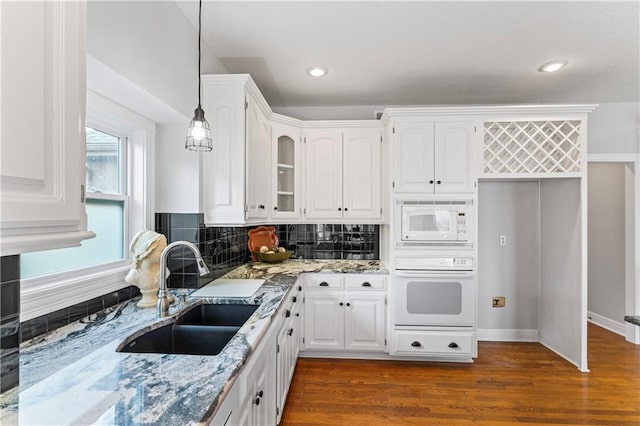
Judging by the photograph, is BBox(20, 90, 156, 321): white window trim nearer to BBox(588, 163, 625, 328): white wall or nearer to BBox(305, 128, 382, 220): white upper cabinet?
BBox(305, 128, 382, 220): white upper cabinet

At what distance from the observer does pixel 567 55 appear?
2283 mm

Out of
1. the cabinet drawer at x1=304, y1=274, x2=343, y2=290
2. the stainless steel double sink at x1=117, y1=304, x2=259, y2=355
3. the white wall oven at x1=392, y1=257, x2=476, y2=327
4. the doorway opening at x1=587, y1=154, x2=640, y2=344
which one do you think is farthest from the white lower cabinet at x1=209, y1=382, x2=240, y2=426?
the doorway opening at x1=587, y1=154, x2=640, y2=344

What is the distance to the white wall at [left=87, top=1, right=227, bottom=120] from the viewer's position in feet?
4.16

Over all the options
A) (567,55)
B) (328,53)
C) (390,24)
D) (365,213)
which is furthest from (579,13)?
(365,213)

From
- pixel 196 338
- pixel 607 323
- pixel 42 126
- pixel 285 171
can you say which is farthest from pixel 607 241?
pixel 42 126

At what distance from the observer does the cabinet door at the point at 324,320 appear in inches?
108

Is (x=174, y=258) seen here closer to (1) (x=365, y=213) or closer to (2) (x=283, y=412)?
(2) (x=283, y=412)

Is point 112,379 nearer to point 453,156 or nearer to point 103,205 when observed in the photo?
point 103,205

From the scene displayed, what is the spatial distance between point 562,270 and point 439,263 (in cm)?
130

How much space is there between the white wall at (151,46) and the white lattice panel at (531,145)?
2.45 m

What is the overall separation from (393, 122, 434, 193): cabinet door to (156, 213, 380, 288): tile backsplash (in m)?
0.76

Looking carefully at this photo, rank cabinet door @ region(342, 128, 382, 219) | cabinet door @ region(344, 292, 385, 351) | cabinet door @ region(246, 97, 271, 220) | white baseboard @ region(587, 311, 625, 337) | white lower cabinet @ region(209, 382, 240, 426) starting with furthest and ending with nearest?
white baseboard @ region(587, 311, 625, 337) < cabinet door @ region(342, 128, 382, 219) < cabinet door @ region(344, 292, 385, 351) < cabinet door @ region(246, 97, 271, 220) < white lower cabinet @ region(209, 382, 240, 426)

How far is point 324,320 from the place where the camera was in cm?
275

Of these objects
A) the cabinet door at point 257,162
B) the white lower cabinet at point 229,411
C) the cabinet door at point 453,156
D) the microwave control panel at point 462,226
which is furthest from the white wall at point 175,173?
the microwave control panel at point 462,226
